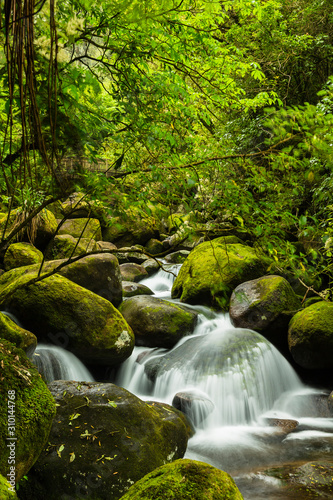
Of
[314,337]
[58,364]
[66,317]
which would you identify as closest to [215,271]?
[314,337]

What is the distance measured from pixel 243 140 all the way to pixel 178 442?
8461mm

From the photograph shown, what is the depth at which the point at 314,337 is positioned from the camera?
645 centimetres

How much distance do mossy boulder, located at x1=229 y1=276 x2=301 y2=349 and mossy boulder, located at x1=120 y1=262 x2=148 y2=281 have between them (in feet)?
17.1

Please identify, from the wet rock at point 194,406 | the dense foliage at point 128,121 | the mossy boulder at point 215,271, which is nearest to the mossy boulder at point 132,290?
the mossy boulder at point 215,271

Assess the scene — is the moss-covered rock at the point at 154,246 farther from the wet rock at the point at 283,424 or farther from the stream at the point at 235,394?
the wet rock at the point at 283,424

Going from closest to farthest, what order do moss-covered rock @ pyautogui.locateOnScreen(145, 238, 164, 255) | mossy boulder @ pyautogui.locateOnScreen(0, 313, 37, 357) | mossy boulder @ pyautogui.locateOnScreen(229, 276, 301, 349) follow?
1. mossy boulder @ pyautogui.locateOnScreen(0, 313, 37, 357)
2. mossy boulder @ pyautogui.locateOnScreen(229, 276, 301, 349)
3. moss-covered rock @ pyautogui.locateOnScreen(145, 238, 164, 255)

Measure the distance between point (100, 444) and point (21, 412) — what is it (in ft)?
4.23

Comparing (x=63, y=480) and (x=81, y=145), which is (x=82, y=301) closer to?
(x=63, y=480)

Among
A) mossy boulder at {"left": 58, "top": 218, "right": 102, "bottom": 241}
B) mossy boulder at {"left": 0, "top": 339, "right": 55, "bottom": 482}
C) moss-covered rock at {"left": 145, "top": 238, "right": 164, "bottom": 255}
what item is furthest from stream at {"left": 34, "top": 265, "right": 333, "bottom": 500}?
moss-covered rock at {"left": 145, "top": 238, "right": 164, "bottom": 255}

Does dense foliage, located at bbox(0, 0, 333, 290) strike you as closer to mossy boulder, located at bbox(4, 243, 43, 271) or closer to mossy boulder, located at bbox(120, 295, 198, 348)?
mossy boulder, located at bbox(120, 295, 198, 348)

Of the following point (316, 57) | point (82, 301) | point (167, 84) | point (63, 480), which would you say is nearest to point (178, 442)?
point (63, 480)

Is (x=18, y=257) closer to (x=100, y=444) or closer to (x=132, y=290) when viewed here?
(x=132, y=290)

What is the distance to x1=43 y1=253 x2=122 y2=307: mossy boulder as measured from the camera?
23.5 feet

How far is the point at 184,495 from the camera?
5.00ft
